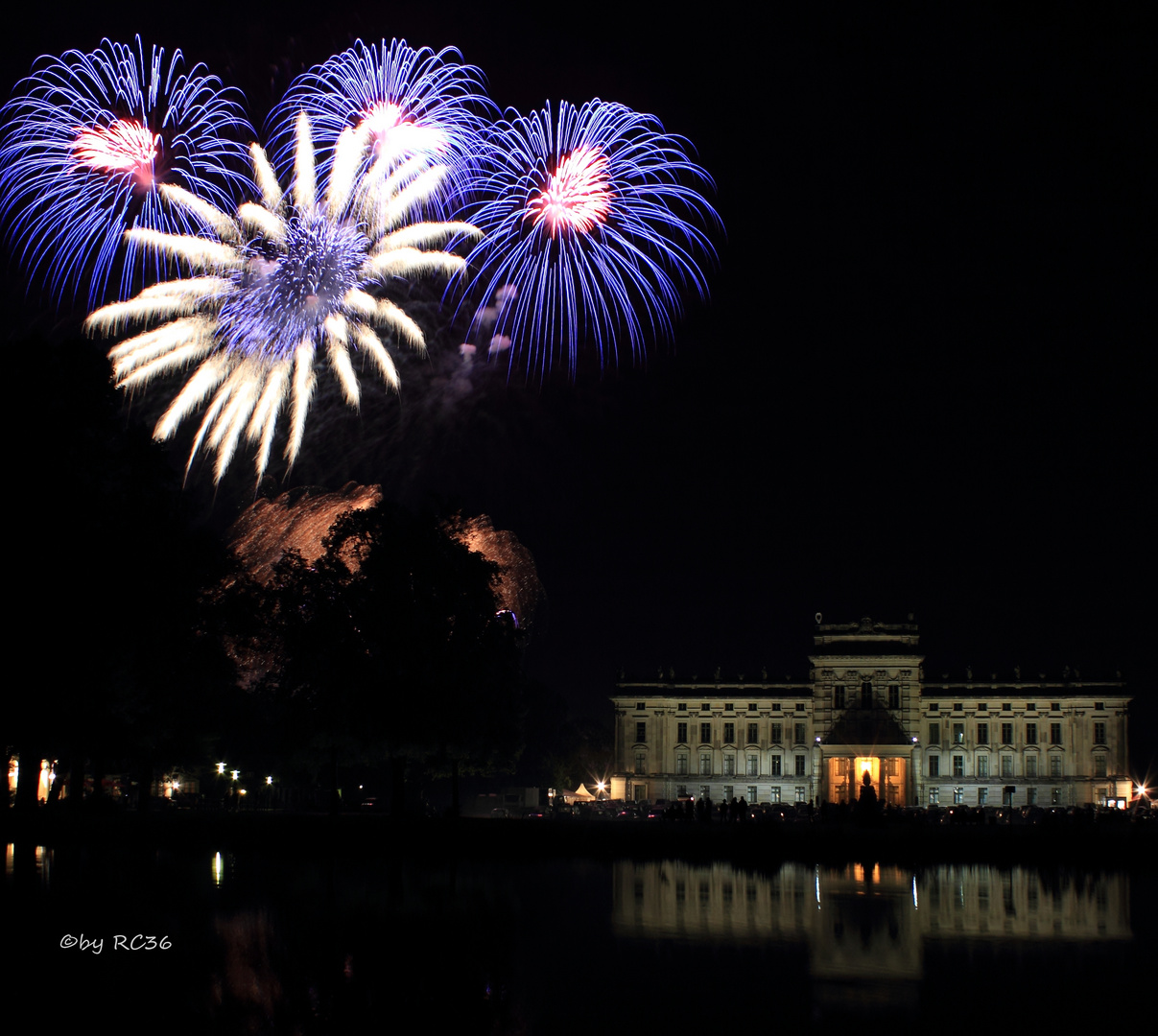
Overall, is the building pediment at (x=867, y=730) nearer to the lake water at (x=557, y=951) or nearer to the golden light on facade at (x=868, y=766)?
the golden light on facade at (x=868, y=766)

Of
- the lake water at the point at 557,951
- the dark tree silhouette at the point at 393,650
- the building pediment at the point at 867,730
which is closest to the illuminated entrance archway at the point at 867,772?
the building pediment at the point at 867,730

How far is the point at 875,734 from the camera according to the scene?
109375mm

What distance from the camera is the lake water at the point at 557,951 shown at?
13688 millimetres

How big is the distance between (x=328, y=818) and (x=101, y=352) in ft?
54.6

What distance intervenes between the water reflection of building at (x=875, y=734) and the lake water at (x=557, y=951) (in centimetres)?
8400

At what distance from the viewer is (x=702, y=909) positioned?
22438 mm

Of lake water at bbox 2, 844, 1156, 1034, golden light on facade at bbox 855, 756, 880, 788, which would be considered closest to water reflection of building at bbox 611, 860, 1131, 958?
lake water at bbox 2, 844, 1156, 1034

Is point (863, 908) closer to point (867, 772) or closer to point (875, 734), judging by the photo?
point (867, 772)

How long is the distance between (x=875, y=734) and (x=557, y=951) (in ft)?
317

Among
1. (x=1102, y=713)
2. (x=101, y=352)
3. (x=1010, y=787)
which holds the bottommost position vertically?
(x=1010, y=787)

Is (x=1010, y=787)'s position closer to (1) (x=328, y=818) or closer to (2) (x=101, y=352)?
(1) (x=328, y=818)

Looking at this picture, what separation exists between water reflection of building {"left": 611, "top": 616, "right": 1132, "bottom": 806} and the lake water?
84.0 metres

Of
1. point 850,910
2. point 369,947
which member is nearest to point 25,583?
point 369,947

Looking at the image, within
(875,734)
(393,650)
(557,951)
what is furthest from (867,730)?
(557,951)
